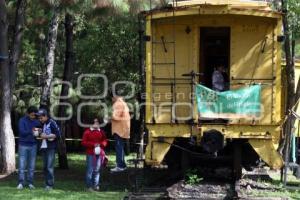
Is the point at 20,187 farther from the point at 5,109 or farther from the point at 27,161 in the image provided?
the point at 5,109

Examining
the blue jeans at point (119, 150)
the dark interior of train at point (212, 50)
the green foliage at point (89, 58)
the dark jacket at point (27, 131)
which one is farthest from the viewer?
the green foliage at point (89, 58)

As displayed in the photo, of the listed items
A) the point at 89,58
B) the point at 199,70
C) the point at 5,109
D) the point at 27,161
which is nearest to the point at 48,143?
the point at 27,161

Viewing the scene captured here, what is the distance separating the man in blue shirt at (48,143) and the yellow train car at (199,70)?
1.99 m

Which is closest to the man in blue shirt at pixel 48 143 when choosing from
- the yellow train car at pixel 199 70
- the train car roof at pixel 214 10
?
the yellow train car at pixel 199 70

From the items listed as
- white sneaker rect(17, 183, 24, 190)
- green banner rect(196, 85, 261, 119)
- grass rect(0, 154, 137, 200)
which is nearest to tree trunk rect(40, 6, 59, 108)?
grass rect(0, 154, 137, 200)

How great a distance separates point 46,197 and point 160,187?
227 centimetres

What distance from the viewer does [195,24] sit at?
12461 millimetres

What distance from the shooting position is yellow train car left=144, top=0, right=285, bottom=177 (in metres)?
11.9

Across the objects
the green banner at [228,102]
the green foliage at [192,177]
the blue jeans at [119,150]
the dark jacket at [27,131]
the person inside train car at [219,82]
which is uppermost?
the person inside train car at [219,82]

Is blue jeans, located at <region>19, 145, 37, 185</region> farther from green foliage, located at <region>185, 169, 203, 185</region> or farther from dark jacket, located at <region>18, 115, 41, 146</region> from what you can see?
green foliage, located at <region>185, 169, 203, 185</region>

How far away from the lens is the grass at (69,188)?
11.5m

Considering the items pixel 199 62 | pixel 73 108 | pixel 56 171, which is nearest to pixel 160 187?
pixel 199 62

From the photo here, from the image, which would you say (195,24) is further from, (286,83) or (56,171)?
(56,171)

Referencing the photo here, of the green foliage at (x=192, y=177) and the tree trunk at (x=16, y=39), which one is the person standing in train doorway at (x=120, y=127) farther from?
the tree trunk at (x=16, y=39)
